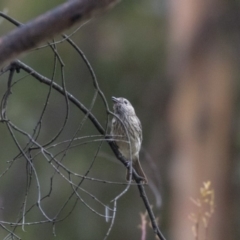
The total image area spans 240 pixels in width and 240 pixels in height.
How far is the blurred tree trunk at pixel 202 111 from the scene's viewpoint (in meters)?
7.30

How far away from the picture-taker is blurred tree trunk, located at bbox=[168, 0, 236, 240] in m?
7.30

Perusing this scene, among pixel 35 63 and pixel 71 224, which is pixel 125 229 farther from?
pixel 35 63

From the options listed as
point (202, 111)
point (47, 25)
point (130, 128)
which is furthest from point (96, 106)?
point (47, 25)

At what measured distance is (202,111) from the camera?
734 centimetres

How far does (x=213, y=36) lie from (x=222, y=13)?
273 millimetres

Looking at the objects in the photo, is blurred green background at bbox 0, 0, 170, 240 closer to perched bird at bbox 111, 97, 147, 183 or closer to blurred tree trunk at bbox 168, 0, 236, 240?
blurred tree trunk at bbox 168, 0, 236, 240

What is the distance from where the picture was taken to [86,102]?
10.2 meters

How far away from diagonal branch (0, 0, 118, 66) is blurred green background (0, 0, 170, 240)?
7682mm

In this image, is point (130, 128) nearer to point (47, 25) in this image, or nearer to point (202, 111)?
point (202, 111)

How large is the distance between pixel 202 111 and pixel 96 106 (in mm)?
3012

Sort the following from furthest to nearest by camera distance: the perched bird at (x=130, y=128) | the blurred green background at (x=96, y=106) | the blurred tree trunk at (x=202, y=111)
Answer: the blurred green background at (x=96, y=106)
the blurred tree trunk at (x=202, y=111)
the perched bird at (x=130, y=128)

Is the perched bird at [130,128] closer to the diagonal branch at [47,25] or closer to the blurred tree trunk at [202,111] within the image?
the blurred tree trunk at [202,111]

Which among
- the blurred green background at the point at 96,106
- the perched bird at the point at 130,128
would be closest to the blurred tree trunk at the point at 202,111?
the blurred green background at the point at 96,106

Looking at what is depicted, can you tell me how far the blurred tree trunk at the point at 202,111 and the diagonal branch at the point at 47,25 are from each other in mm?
5602
